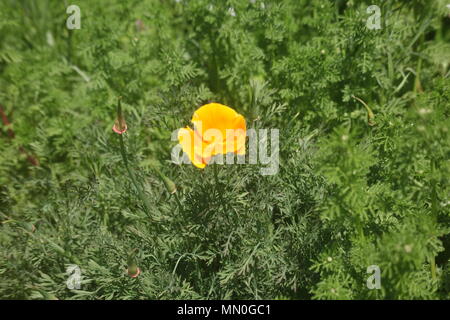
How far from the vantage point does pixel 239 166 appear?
2270 mm

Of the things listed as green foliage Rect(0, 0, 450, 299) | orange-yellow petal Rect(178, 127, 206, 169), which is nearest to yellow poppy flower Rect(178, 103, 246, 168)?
orange-yellow petal Rect(178, 127, 206, 169)

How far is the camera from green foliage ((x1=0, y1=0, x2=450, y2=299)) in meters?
1.88

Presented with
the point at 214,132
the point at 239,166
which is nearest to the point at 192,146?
the point at 214,132

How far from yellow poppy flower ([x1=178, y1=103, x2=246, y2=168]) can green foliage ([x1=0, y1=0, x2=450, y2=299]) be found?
0.20 meters

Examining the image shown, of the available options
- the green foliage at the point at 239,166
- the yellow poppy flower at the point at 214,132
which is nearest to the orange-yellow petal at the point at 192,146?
the yellow poppy flower at the point at 214,132

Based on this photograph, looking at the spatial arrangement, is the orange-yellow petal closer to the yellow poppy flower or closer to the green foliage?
the yellow poppy flower

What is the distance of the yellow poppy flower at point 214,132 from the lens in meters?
1.97

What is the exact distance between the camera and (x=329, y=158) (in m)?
1.74

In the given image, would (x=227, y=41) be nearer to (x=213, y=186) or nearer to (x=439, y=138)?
(x=213, y=186)

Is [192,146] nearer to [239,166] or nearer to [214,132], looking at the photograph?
[214,132]

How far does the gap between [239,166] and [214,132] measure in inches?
11.2

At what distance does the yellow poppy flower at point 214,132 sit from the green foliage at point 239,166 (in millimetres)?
202
